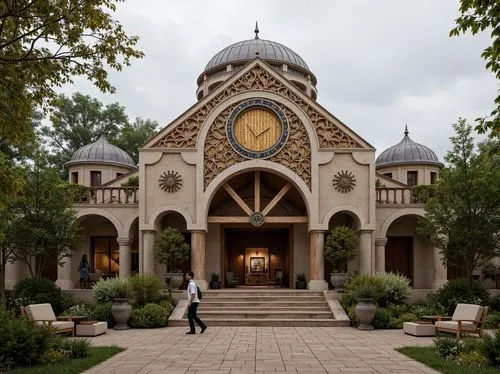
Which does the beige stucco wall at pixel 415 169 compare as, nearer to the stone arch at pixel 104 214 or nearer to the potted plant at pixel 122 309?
the stone arch at pixel 104 214

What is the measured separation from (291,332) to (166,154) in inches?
382

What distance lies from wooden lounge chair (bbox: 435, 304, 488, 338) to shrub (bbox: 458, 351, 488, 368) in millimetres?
3397

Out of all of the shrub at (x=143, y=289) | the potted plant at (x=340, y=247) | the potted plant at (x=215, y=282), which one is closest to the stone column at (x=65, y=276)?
the potted plant at (x=215, y=282)

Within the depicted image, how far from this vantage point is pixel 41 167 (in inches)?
802

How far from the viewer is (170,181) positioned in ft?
72.3

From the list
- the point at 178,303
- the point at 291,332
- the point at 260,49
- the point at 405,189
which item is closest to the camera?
the point at 291,332

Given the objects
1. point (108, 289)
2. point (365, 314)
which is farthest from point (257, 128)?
point (365, 314)

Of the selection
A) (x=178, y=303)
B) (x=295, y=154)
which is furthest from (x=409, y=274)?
(x=178, y=303)

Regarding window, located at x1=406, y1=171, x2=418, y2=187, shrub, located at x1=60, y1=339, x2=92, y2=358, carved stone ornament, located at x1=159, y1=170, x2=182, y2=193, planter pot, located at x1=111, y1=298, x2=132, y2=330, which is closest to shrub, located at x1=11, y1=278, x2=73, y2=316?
planter pot, located at x1=111, y1=298, x2=132, y2=330

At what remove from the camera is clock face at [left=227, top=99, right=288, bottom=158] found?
72.8ft

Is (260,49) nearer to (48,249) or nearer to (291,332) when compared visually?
(48,249)

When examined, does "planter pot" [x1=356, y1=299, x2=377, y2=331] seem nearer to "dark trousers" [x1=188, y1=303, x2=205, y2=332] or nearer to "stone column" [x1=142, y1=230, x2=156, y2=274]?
"dark trousers" [x1=188, y1=303, x2=205, y2=332]

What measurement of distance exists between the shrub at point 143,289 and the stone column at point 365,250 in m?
8.18

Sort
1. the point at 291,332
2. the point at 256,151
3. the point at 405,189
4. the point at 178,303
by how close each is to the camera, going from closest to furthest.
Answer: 1. the point at 291,332
2. the point at 178,303
3. the point at 256,151
4. the point at 405,189
